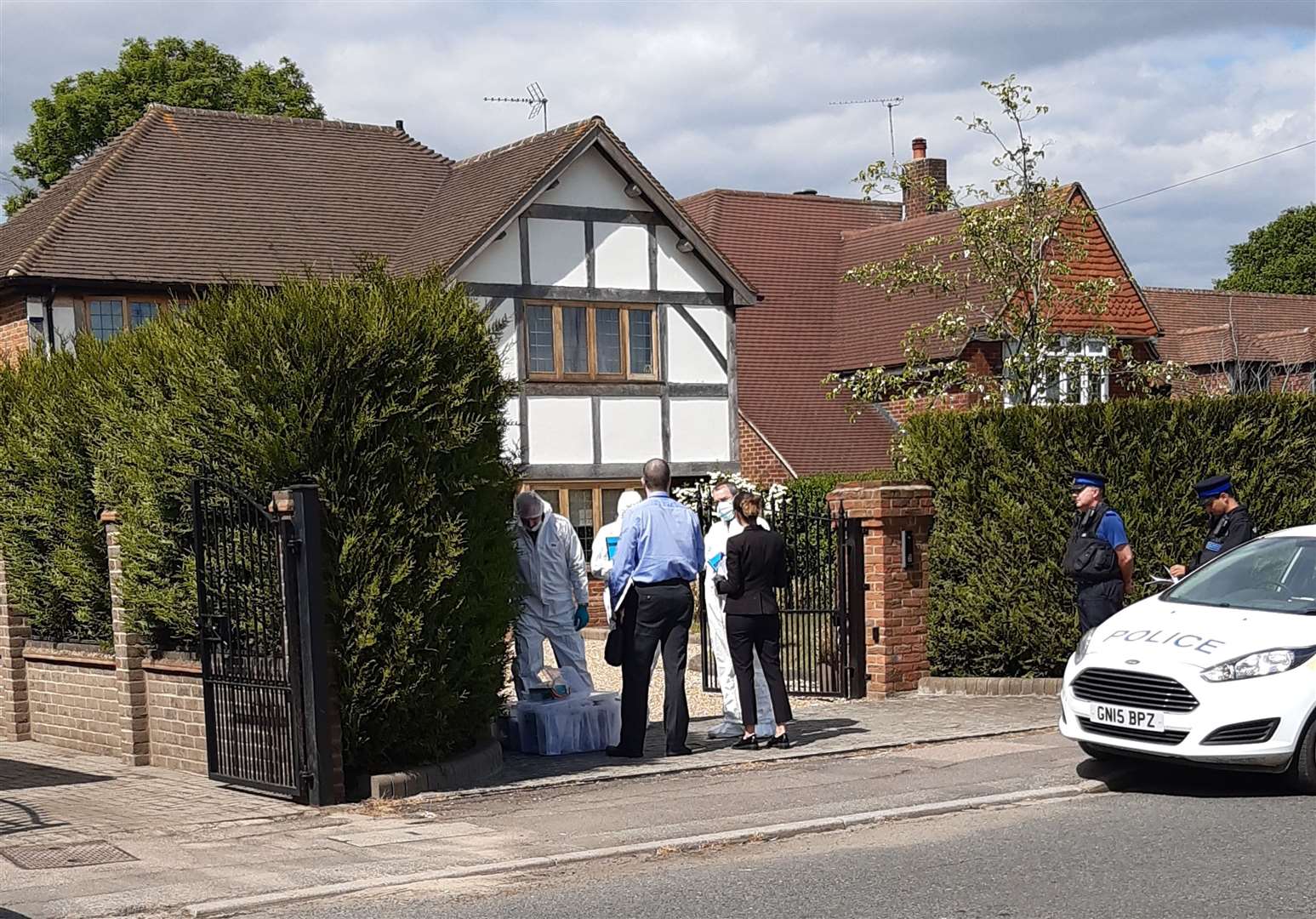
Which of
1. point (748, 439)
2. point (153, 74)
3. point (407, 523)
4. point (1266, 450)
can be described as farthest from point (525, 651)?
point (153, 74)

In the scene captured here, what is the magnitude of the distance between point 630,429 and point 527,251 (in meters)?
3.46

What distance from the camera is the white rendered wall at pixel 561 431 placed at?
26.0 m

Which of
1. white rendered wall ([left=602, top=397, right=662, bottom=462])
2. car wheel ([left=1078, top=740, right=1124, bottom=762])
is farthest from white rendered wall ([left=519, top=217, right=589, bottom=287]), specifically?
car wheel ([left=1078, top=740, right=1124, bottom=762])

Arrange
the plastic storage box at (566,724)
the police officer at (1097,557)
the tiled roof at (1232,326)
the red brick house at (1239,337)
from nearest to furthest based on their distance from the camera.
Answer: the plastic storage box at (566,724) < the police officer at (1097,557) < the red brick house at (1239,337) < the tiled roof at (1232,326)

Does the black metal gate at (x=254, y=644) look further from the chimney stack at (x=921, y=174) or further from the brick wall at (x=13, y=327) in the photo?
the chimney stack at (x=921, y=174)

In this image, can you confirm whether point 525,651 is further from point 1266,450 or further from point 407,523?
point 1266,450

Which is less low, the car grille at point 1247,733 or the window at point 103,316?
the window at point 103,316

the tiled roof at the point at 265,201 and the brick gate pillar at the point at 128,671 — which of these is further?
the tiled roof at the point at 265,201

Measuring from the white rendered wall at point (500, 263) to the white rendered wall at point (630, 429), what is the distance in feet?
8.59

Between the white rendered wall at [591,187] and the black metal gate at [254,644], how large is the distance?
16.3 m

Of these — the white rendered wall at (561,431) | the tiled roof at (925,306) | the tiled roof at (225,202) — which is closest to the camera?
the tiled roof at (225,202)

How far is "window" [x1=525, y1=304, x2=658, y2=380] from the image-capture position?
26188 mm

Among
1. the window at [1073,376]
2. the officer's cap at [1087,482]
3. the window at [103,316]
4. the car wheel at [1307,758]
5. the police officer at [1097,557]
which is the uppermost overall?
the window at [103,316]

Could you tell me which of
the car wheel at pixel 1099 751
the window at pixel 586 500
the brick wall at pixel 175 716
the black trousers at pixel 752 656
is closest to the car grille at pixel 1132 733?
the car wheel at pixel 1099 751
